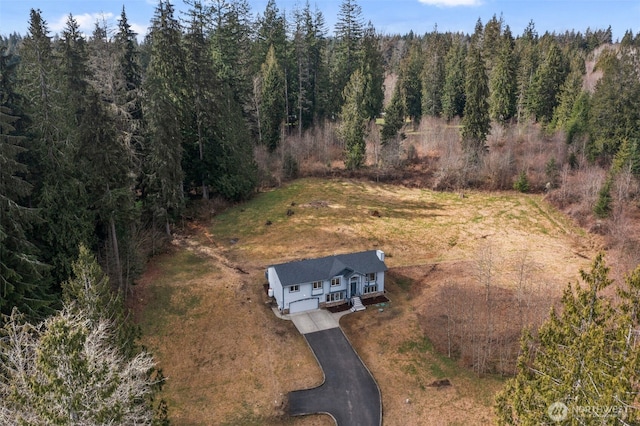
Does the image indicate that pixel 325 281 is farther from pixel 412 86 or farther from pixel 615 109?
pixel 412 86

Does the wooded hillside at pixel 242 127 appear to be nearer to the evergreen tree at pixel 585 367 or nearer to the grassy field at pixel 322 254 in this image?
the grassy field at pixel 322 254

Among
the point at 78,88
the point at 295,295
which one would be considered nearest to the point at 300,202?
the point at 295,295

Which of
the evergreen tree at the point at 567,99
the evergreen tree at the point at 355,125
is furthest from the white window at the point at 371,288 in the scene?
the evergreen tree at the point at 567,99

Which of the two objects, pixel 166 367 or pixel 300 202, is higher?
pixel 300 202

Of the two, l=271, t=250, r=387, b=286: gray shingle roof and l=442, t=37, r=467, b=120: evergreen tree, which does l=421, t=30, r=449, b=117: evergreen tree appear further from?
l=271, t=250, r=387, b=286: gray shingle roof

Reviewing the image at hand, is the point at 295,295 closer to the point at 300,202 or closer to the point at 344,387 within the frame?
the point at 344,387

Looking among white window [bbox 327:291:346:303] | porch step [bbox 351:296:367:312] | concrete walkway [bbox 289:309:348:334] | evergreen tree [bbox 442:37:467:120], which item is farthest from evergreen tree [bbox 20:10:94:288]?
evergreen tree [bbox 442:37:467:120]
